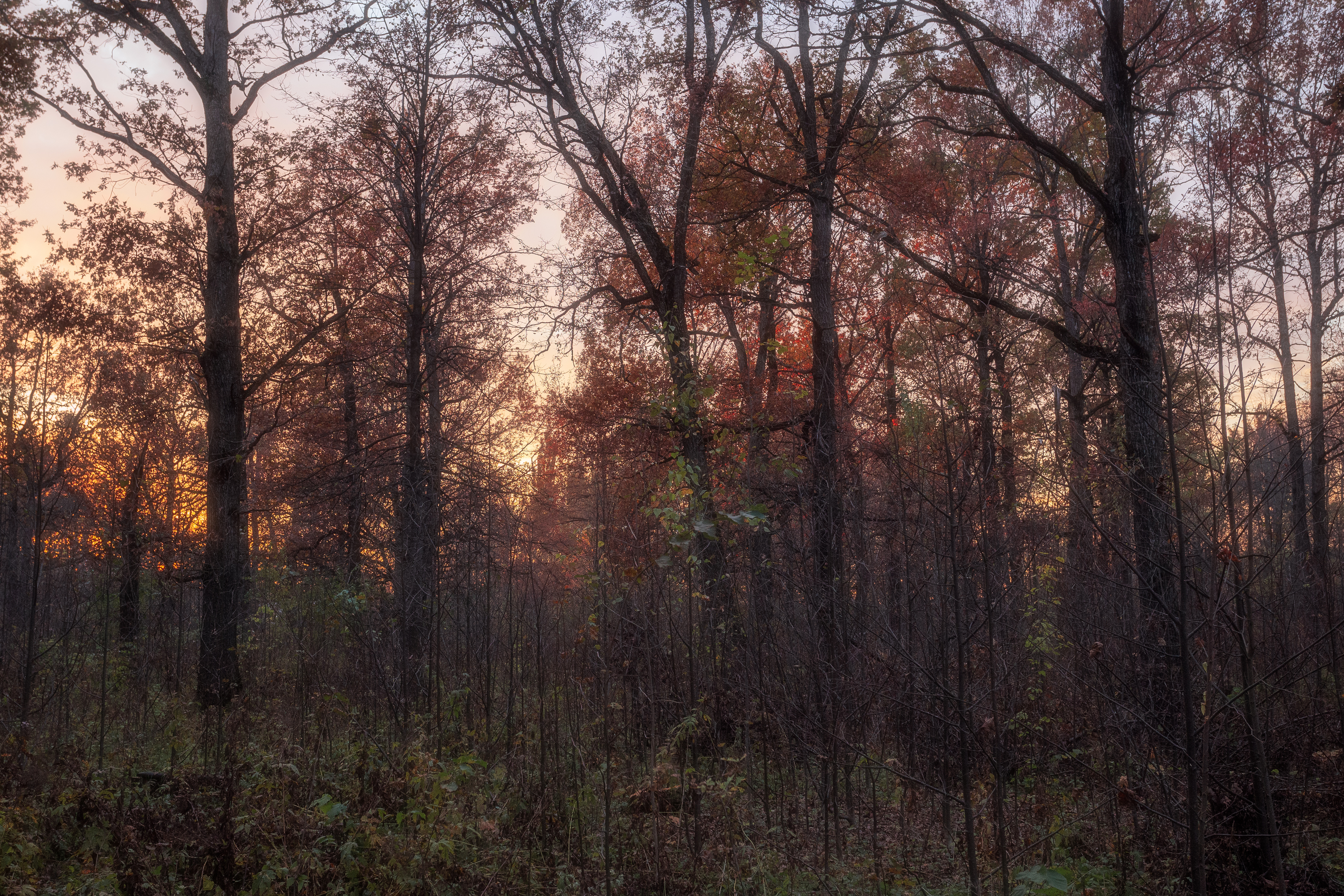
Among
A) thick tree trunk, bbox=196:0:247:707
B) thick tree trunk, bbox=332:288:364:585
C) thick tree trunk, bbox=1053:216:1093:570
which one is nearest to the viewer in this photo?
thick tree trunk, bbox=1053:216:1093:570

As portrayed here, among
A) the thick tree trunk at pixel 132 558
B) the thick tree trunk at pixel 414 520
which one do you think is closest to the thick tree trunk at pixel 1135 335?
the thick tree trunk at pixel 414 520

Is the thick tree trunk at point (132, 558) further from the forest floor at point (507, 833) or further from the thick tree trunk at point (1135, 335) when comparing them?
the thick tree trunk at point (1135, 335)

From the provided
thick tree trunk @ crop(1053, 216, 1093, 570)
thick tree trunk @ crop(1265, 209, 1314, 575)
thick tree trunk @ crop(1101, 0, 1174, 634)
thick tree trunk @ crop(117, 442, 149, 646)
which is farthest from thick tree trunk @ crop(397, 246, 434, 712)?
thick tree trunk @ crop(1265, 209, 1314, 575)

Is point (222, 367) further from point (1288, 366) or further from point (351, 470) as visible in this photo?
point (1288, 366)

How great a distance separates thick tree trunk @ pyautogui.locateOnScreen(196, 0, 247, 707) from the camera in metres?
10.8

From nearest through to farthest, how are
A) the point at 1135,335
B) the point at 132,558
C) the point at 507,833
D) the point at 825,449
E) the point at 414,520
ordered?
the point at 507,833
the point at 1135,335
the point at 825,449
the point at 414,520
the point at 132,558

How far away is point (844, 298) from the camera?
60.9 ft

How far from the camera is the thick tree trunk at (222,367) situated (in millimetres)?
A: 10758

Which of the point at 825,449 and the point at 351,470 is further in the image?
the point at 351,470

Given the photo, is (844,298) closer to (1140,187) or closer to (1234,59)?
(1234,59)

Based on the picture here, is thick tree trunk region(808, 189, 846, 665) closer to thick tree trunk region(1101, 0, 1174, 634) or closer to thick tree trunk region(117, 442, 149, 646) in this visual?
thick tree trunk region(1101, 0, 1174, 634)

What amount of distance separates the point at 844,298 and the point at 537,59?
30.3 ft

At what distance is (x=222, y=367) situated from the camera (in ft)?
37.3

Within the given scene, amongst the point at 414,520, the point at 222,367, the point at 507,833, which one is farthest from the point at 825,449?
the point at 222,367
